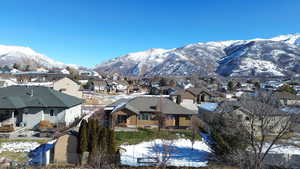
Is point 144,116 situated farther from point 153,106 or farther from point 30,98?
point 30,98

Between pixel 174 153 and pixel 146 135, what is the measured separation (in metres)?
5.11

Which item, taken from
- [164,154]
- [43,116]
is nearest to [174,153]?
[164,154]

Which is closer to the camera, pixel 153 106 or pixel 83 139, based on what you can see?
pixel 83 139

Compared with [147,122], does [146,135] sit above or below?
below

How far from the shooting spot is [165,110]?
2650 cm

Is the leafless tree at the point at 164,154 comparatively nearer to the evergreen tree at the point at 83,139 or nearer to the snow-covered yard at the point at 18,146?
the evergreen tree at the point at 83,139

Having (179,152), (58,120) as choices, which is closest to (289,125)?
(179,152)

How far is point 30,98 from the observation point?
2548 centimetres

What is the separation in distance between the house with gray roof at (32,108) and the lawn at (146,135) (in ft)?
28.0

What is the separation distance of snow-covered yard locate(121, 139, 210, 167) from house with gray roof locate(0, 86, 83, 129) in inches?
434

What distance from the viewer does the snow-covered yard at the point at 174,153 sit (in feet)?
52.3

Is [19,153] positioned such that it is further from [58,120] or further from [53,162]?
[58,120]

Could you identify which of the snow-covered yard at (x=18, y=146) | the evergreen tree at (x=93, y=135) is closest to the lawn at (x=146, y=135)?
the evergreen tree at (x=93, y=135)

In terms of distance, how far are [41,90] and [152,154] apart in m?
19.9
